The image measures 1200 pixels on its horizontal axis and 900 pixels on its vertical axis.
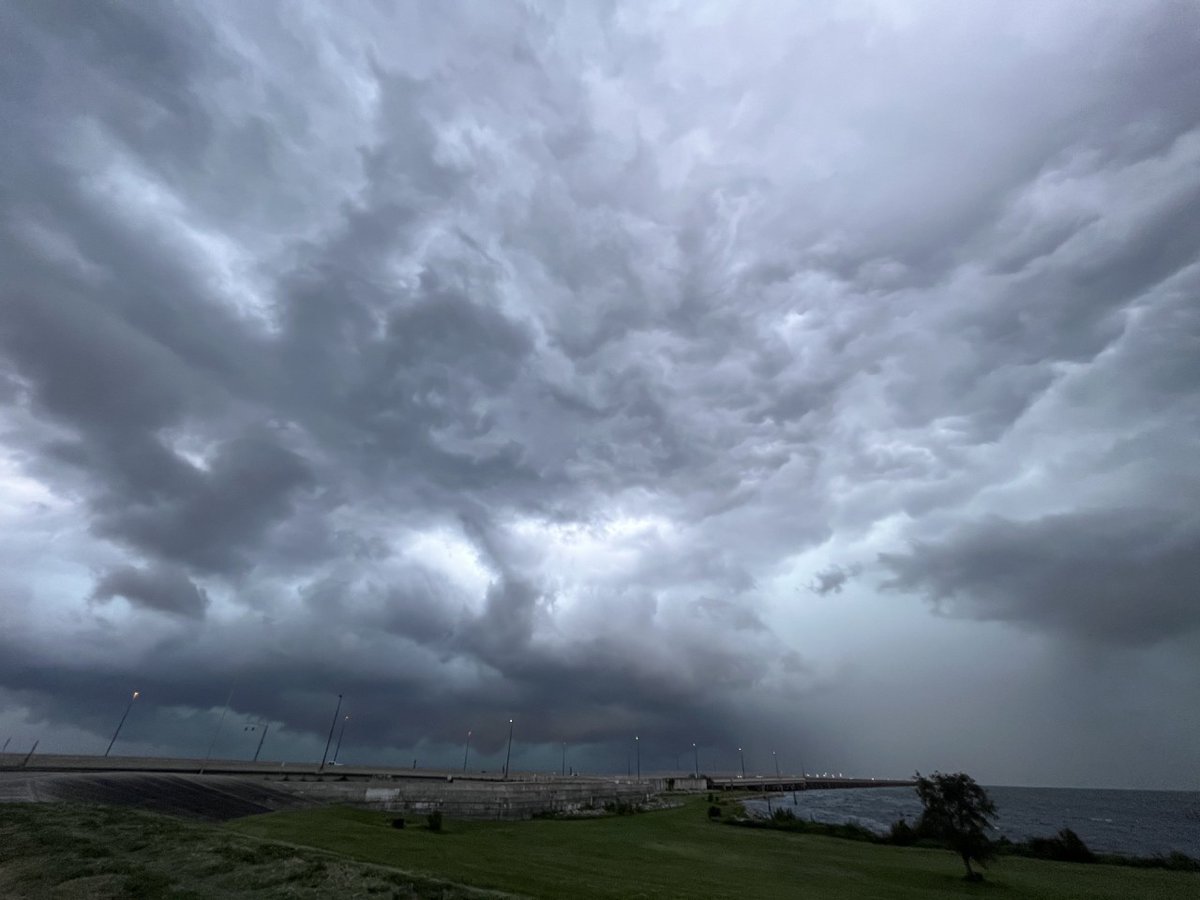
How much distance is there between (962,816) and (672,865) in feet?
68.6

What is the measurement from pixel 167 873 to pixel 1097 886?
52396 mm

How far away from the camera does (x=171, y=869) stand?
20234mm

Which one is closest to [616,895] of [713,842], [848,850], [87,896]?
[87,896]

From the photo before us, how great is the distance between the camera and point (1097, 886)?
38625 mm

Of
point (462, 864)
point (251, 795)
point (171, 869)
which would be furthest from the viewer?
point (251, 795)

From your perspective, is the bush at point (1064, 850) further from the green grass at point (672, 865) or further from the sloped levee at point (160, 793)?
the sloped levee at point (160, 793)

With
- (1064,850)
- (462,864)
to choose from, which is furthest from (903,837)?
(462,864)

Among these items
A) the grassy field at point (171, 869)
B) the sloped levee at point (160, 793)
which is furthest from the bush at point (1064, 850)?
the sloped levee at point (160, 793)

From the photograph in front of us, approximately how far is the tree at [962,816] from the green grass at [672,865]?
1923 mm

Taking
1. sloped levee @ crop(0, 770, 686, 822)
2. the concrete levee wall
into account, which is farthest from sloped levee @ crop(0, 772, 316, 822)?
the concrete levee wall

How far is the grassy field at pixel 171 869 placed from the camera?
59.8ft

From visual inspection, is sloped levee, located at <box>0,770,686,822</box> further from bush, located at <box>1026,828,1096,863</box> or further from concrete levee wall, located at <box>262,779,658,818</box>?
bush, located at <box>1026,828,1096,863</box>

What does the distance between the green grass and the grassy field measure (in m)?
3.95

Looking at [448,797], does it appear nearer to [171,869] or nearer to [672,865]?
[672,865]
